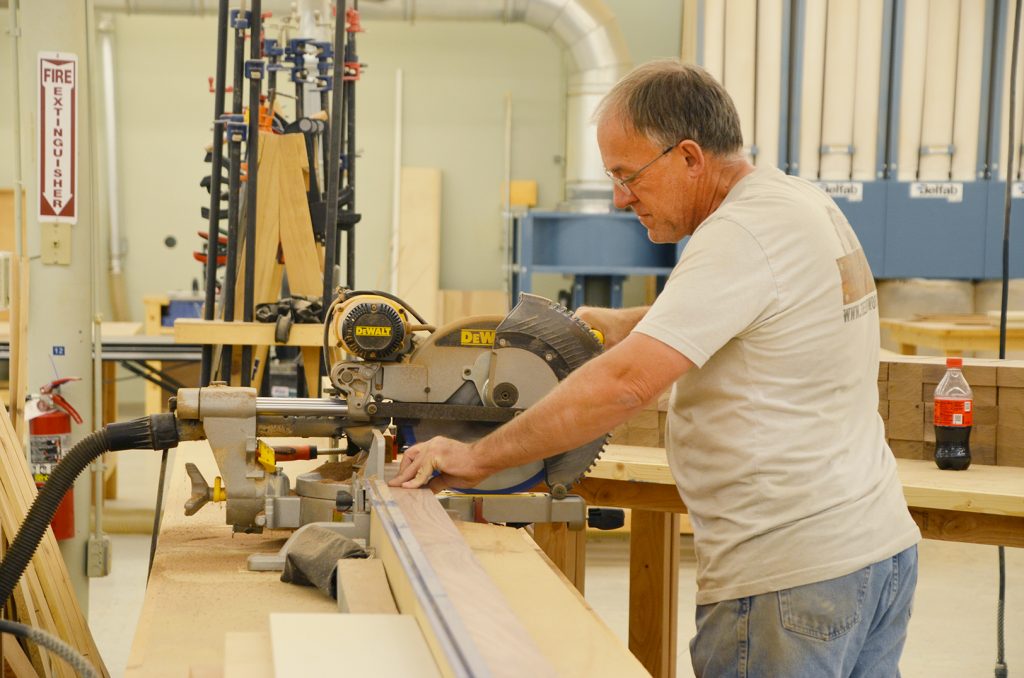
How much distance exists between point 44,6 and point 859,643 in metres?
3.01

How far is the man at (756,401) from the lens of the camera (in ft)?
4.99

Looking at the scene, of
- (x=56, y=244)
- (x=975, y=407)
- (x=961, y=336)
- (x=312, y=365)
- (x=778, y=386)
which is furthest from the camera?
(x=961, y=336)

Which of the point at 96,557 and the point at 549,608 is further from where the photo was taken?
the point at 96,557

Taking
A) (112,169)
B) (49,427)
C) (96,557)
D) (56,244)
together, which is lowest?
(96,557)

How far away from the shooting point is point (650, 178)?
1670 mm

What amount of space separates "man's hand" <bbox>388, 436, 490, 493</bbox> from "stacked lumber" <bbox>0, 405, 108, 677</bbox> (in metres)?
0.66

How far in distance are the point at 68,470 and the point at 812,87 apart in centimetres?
532

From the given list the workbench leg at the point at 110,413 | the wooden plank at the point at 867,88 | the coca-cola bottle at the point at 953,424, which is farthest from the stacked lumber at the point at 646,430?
the wooden plank at the point at 867,88

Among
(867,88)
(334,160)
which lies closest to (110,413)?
(334,160)

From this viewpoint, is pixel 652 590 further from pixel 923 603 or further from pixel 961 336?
pixel 961 336

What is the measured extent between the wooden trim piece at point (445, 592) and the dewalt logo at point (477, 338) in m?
0.30

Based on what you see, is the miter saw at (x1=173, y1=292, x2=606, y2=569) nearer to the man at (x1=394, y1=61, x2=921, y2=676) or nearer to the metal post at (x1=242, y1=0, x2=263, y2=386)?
the man at (x1=394, y1=61, x2=921, y2=676)

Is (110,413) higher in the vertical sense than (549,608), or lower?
lower

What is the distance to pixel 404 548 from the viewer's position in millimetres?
1418
